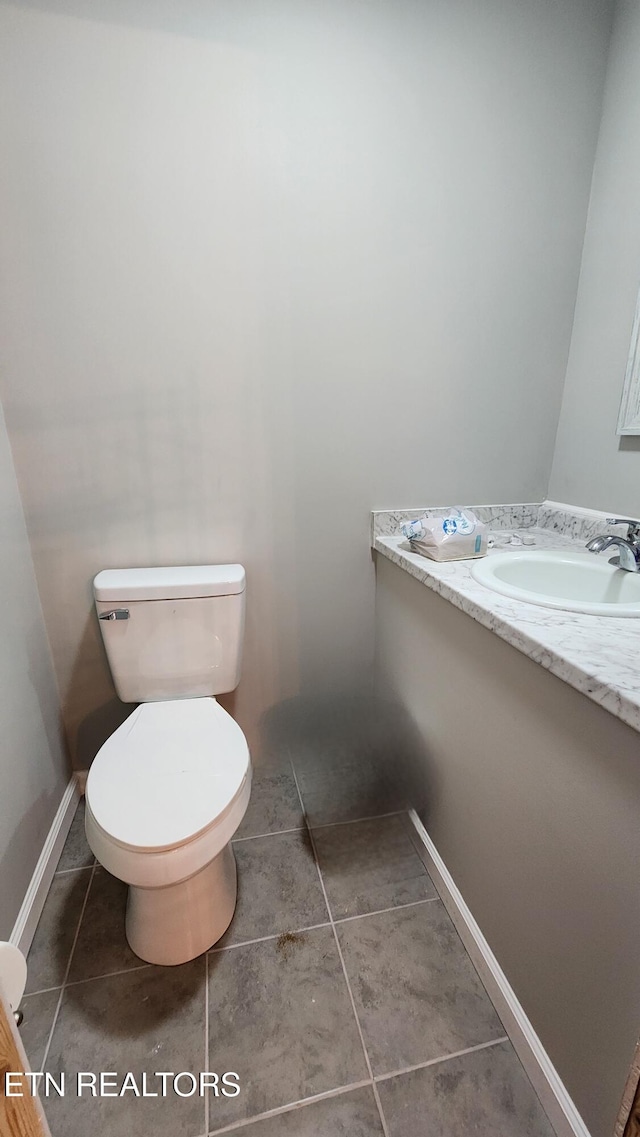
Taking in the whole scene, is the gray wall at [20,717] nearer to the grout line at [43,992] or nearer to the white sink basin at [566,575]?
the grout line at [43,992]

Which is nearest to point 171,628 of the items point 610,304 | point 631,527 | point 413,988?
point 413,988

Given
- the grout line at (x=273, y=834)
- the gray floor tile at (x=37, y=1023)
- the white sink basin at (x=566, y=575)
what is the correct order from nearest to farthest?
1. the gray floor tile at (x=37, y=1023)
2. the white sink basin at (x=566, y=575)
3. the grout line at (x=273, y=834)

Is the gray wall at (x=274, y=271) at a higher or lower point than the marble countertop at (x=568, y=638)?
higher

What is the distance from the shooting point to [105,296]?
114cm

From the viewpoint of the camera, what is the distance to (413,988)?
3.26 feet

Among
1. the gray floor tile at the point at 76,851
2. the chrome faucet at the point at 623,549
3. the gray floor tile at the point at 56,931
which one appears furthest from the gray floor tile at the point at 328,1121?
the chrome faucet at the point at 623,549

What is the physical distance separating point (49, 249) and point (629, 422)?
1.52m

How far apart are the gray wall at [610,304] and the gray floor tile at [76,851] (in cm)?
180

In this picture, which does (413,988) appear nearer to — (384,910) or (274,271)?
(384,910)

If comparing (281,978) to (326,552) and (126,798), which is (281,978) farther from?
(326,552)

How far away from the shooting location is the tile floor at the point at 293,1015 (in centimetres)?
82

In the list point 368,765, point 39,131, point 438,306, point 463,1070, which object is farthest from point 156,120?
point 463,1070

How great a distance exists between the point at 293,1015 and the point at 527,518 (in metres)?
1.46

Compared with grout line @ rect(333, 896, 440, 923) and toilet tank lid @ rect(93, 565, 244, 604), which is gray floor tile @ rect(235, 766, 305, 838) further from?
toilet tank lid @ rect(93, 565, 244, 604)
